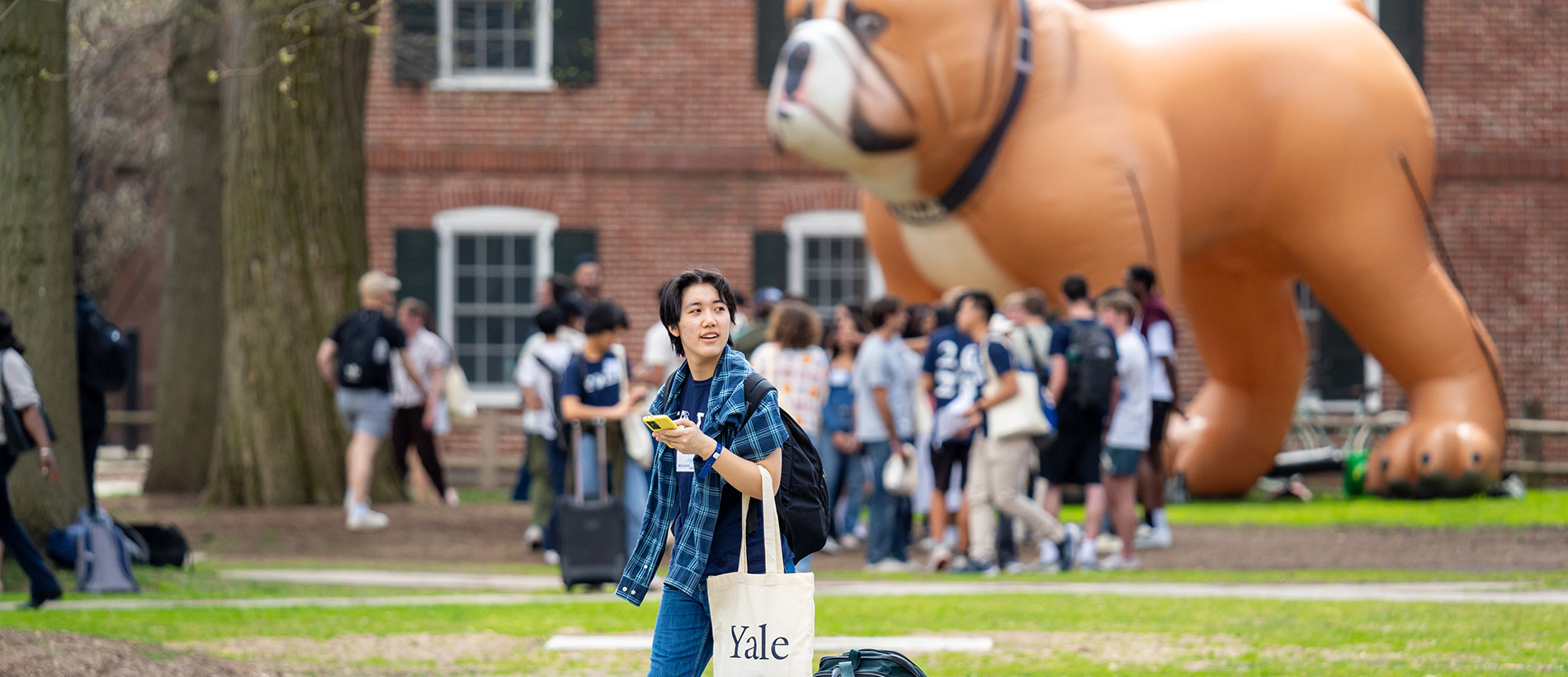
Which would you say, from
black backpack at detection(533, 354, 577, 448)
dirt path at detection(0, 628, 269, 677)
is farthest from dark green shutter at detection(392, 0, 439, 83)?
dirt path at detection(0, 628, 269, 677)

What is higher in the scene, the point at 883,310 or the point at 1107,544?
the point at 883,310

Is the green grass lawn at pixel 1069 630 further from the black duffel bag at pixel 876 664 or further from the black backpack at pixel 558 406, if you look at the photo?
the black duffel bag at pixel 876 664

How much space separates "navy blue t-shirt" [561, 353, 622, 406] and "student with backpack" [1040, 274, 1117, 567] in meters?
2.33

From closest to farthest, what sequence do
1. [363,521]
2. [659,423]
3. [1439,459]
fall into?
[659,423]
[363,521]
[1439,459]

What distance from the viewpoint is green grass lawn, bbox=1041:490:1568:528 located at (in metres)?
12.8

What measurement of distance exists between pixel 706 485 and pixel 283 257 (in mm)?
9470

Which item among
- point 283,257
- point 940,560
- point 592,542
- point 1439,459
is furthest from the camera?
point 1439,459

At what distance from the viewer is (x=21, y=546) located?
7961mm

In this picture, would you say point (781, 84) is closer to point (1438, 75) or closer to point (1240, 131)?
point (1240, 131)

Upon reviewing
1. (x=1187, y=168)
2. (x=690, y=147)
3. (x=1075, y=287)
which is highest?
(x=690, y=147)

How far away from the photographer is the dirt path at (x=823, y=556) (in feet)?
34.5

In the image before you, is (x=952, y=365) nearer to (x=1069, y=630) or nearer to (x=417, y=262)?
(x=1069, y=630)

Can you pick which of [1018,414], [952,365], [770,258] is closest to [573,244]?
[770,258]

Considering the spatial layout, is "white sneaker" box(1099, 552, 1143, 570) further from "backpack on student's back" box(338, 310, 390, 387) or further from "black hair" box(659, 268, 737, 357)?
"black hair" box(659, 268, 737, 357)
